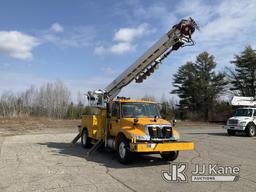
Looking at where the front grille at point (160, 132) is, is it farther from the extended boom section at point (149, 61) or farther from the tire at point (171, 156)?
the extended boom section at point (149, 61)

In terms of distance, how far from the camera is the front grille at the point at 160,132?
38.1 ft

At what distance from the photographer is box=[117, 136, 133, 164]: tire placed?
11.5m

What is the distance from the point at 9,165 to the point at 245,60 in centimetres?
4746

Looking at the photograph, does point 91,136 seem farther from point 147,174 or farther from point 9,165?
point 147,174

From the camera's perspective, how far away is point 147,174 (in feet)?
32.7

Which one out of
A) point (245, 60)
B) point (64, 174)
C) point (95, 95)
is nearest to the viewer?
point (64, 174)

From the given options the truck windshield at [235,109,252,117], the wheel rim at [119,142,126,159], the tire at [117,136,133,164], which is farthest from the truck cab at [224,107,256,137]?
the wheel rim at [119,142,126,159]

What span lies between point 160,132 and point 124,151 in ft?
4.39

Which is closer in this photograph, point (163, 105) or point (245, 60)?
point (163, 105)

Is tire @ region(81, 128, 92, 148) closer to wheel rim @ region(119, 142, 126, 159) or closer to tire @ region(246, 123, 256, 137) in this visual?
wheel rim @ region(119, 142, 126, 159)

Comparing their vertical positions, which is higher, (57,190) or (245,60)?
(245,60)

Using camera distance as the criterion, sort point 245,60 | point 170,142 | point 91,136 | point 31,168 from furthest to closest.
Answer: point 245,60, point 91,136, point 170,142, point 31,168

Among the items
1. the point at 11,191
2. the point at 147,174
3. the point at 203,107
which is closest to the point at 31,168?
the point at 11,191

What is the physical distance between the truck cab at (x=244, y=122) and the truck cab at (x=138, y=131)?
516 inches
